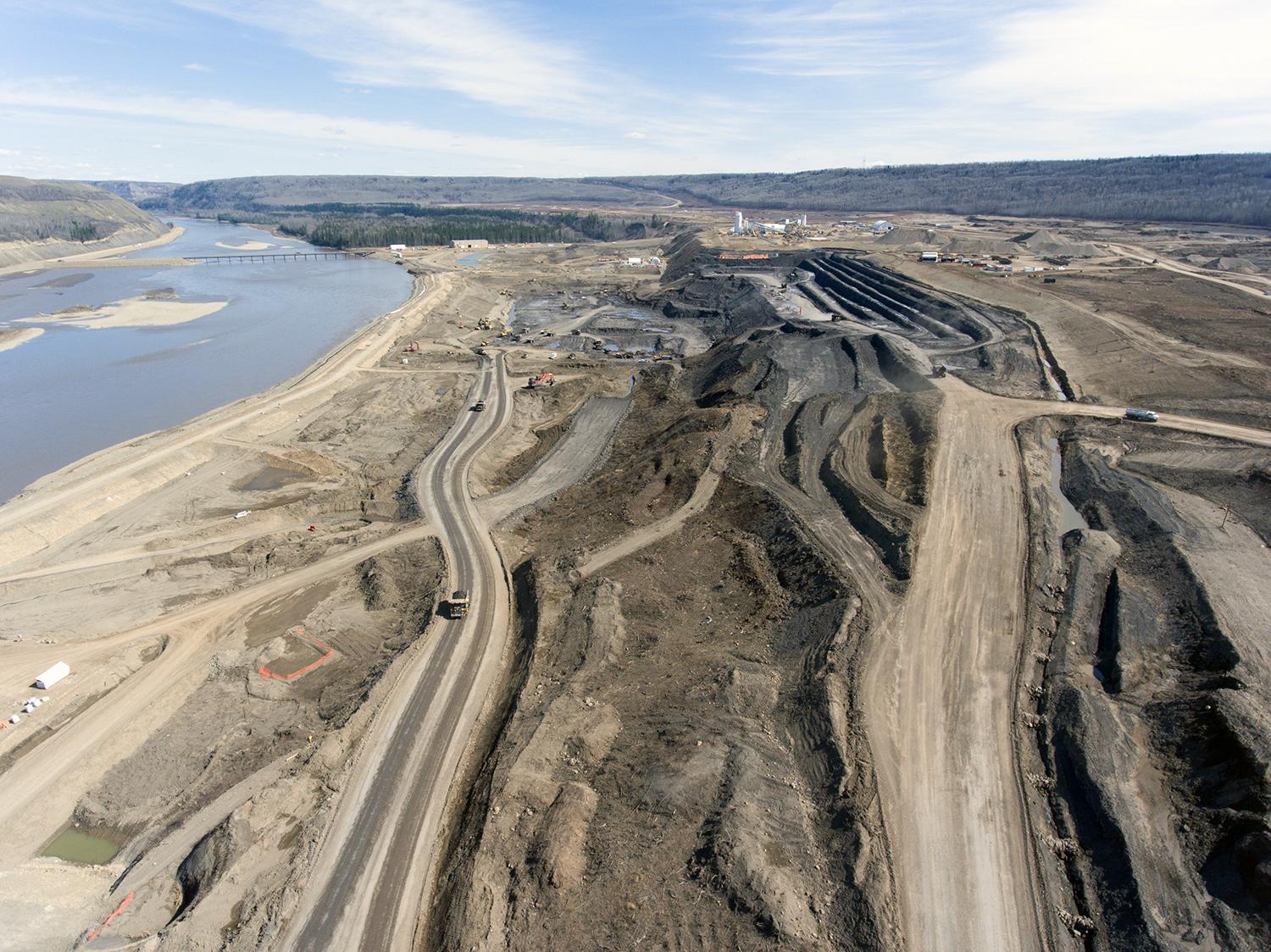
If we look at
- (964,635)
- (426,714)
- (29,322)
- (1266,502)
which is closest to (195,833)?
(426,714)

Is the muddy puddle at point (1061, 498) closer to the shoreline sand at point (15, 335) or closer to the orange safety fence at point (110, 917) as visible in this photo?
the orange safety fence at point (110, 917)

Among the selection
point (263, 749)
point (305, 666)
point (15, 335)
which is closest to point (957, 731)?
point (263, 749)

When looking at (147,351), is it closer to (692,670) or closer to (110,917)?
(110,917)

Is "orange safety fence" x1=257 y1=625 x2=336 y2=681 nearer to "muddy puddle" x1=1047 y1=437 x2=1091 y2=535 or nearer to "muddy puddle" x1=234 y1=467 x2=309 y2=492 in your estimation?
"muddy puddle" x1=234 y1=467 x2=309 y2=492

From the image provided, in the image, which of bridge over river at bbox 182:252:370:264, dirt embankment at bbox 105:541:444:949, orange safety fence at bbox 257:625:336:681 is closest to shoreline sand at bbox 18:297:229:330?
bridge over river at bbox 182:252:370:264

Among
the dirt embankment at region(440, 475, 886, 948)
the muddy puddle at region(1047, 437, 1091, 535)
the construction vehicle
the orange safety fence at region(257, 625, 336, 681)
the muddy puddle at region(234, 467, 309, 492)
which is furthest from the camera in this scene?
the muddy puddle at region(234, 467, 309, 492)
